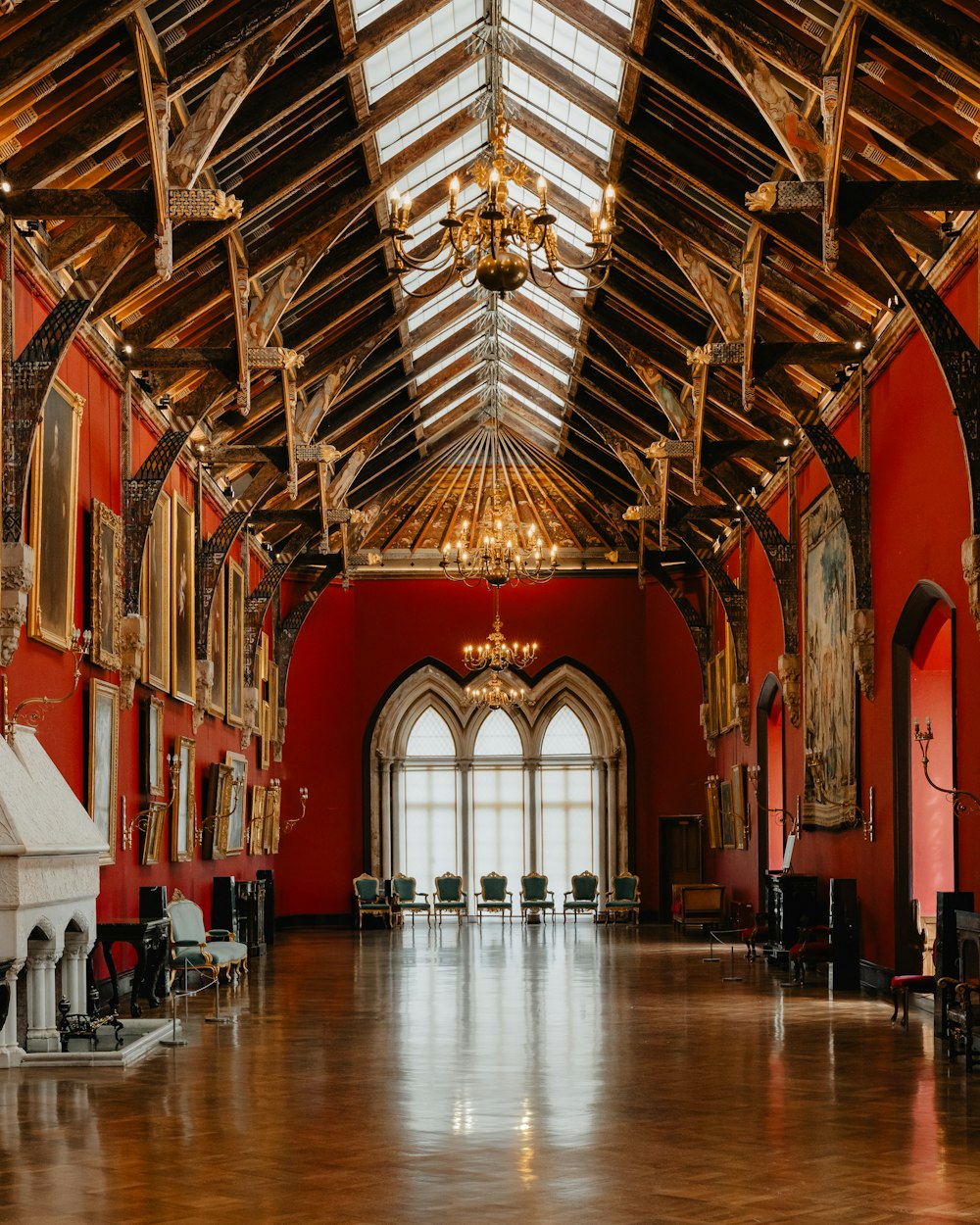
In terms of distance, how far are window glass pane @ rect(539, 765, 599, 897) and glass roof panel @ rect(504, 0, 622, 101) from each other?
1463cm

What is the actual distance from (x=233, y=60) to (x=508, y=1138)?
285 inches

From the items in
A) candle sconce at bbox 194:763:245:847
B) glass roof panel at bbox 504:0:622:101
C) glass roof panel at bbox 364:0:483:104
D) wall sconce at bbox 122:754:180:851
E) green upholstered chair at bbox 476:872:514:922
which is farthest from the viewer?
green upholstered chair at bbox 476:872:514:922

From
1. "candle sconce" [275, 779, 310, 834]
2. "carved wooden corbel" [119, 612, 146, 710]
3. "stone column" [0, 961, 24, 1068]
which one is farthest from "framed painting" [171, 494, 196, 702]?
A: "candle sconce" [275, 779, 310, 834]

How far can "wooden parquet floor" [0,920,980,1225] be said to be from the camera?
5.89 meters

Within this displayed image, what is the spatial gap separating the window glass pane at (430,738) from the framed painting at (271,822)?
319 centimetres

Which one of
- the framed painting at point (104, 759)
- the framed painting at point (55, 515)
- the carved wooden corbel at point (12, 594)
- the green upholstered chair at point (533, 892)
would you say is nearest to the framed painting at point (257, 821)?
the green upholstered chair at point (533, 892)

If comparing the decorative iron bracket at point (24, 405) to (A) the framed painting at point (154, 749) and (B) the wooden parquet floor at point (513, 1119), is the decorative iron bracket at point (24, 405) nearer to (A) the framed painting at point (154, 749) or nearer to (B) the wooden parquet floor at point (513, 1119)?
(B) the wooden parquet floor at point (513, 1119)

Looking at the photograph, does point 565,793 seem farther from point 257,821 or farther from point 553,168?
point 553,168

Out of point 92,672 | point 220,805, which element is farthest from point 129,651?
point 220,805

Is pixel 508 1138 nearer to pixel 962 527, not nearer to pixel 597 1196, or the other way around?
pixel 597 1196

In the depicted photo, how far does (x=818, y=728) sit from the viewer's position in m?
16.3

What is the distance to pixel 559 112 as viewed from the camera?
14594 mm

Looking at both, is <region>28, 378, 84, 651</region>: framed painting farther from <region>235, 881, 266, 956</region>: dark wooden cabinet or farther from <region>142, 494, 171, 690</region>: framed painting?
<region>235, 881, 266, 956</region>: dark wooden cabinet

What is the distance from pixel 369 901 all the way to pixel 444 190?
12100 millimetres
